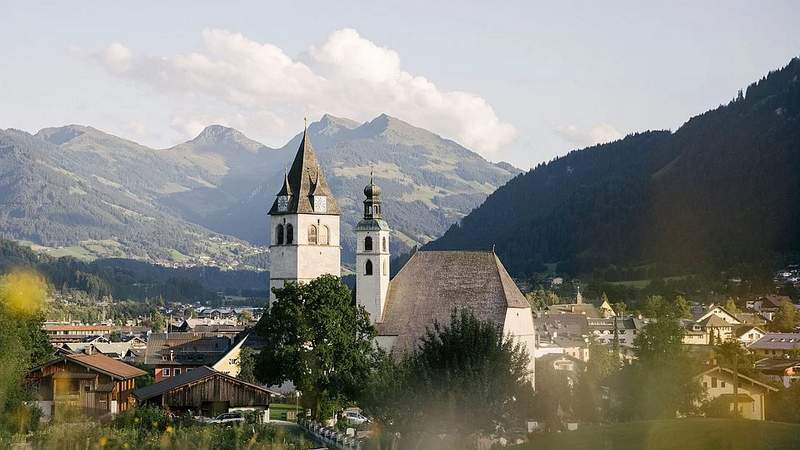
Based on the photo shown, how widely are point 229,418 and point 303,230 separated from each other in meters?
25.5

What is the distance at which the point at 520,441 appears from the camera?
57.0m

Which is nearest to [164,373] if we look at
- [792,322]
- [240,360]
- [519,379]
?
[240,360]

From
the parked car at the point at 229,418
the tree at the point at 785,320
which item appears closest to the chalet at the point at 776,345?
the tree at the point at 785,320

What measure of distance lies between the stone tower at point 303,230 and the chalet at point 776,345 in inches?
1909

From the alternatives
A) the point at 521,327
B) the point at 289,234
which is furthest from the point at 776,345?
the point at 289,234

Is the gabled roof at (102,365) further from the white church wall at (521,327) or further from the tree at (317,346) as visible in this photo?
the white church wall at (521,327)

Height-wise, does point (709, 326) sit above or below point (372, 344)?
above

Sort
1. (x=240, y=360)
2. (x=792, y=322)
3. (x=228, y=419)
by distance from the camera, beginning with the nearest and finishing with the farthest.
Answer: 1. (x=228, y=419)
2. (x=240, y=360)
3. (x=792, y=322)

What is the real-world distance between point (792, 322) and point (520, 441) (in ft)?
332

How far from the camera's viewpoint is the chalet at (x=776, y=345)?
380 feet

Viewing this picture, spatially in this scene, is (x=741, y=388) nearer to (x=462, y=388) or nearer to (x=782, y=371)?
(x=782, y=371)

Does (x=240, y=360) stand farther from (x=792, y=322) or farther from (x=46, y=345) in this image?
(x=792, y=322)

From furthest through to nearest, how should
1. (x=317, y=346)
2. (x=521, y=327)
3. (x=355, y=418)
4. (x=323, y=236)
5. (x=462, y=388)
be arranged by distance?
(x=323, y=236), (x=521, y=327), (x=355, y=418), (x=317, y=346), (x=462, y=388)

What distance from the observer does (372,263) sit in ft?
253
